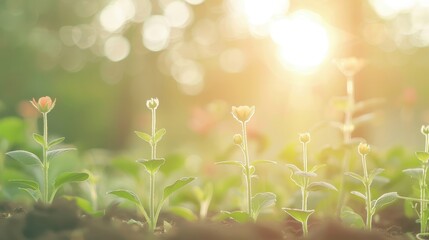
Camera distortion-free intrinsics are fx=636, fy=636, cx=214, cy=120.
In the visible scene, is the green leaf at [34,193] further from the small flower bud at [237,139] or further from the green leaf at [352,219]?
the green leaf at [352,219]

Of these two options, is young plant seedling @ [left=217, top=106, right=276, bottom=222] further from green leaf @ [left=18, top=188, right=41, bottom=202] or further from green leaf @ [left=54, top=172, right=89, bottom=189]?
green leaf @ [left=18, top=188, right=41, bottom=202]

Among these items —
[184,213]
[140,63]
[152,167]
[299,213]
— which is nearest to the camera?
[299,213]

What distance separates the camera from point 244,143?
80.4 inches

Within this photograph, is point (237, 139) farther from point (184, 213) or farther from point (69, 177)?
point (184, 213)

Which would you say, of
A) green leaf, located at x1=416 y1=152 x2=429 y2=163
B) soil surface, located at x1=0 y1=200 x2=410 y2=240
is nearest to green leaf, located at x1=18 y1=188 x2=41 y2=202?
soil surface, located at x1=0 y1=200 x2=410 y2=240

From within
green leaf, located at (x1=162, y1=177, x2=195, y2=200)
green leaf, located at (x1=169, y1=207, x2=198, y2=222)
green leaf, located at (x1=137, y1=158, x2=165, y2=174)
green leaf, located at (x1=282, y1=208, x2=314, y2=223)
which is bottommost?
green leaf, located at (x1=169, y1=207, x2=198, y2=222)

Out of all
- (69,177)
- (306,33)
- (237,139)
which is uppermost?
(306,33)

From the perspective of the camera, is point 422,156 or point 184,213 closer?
point 422,156

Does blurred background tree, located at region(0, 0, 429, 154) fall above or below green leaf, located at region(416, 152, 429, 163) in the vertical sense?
above

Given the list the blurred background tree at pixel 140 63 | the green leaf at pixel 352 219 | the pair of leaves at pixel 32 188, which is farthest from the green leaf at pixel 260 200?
the blurred background tree at pixel 140 63

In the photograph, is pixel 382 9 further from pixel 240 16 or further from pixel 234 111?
pixel 234 111

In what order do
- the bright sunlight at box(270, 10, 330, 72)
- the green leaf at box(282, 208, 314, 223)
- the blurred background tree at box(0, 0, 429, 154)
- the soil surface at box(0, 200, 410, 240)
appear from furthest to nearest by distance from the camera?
the blurred background tree at box(0, 0, 429, 154)
the bright sunlight at box(270, 10, 330, 72)
the green leaf at box(282, 208, 314, 223)
the soil surface at box(0, 200, 410, 240)

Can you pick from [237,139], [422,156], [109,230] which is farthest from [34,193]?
[422,156]

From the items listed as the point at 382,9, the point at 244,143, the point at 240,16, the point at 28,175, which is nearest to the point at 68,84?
the point at 240,16
